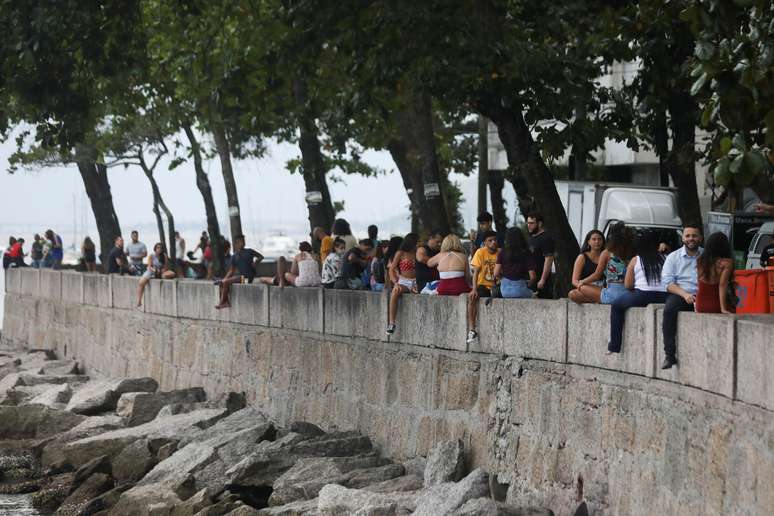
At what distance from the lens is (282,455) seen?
18.0 meters

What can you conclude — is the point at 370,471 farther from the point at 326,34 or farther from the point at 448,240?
the point at 326,34

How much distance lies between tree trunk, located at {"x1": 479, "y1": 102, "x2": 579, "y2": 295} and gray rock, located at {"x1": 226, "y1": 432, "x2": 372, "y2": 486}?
305 cm

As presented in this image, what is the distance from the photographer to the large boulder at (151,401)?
23.6 metres

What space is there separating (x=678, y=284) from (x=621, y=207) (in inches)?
603

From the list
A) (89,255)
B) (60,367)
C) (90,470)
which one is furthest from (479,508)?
(89,255)

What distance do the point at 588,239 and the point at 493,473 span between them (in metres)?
2.29

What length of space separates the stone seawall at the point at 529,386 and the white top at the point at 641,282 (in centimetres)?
32

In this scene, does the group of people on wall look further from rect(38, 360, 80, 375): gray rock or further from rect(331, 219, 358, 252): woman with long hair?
rect(38, 360, 80, 375): gray rock

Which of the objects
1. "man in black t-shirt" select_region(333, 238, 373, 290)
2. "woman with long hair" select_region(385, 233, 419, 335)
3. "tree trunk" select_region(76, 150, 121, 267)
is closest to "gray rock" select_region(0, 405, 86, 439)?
"man in black t-shirt" select_region(333, 238, 373, 290)

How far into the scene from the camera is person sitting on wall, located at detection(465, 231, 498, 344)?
15.3 meters

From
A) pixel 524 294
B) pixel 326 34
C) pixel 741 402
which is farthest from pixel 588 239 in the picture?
pixel 326 34

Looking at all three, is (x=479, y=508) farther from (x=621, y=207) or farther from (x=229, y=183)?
(x=229, y=183)

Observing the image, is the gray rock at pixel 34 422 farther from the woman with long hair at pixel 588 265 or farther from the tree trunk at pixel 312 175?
the woman with long hair at pixel 588 265

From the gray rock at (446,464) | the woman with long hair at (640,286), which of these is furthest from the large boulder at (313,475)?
the woman with long hair at (640,286)
